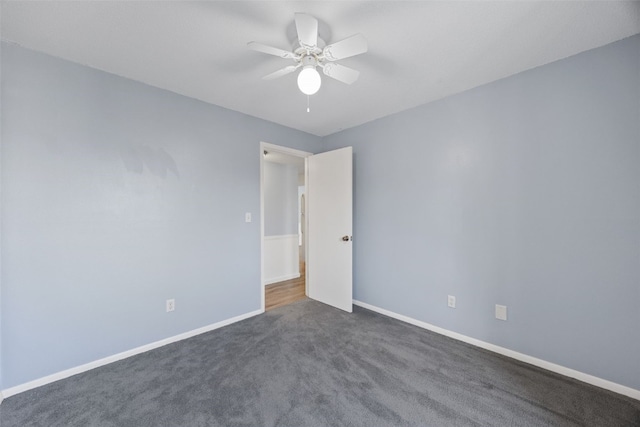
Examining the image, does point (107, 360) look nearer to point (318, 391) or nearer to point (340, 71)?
point (318, 391)

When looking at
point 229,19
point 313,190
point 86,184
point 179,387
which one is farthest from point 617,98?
point 86,184

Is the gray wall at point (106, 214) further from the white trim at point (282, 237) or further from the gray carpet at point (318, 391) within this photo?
the white trim at point (282, 237)

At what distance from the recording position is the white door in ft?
10.5

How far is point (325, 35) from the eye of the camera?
1688mm

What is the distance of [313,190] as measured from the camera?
363cm

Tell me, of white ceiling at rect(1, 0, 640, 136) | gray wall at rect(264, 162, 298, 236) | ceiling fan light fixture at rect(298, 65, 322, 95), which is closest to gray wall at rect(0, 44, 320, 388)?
white ceiling at rect(1, 0, 640, 136)

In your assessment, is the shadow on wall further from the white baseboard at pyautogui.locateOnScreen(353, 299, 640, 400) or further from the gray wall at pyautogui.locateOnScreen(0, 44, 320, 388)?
the white baseboard at pyautogui.locateOnScreen(353, 299, 640, 400)

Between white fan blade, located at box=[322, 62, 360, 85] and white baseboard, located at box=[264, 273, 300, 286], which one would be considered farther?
white baseboard, located at box=[264, 273, 300, 286]

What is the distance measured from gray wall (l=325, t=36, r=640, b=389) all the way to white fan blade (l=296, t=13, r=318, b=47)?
5.63 ft

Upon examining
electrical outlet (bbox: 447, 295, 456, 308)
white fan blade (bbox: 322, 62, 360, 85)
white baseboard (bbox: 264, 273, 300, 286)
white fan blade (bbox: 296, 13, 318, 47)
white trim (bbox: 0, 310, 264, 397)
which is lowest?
white baseboard (bbox: 264, 273, 300, 286)

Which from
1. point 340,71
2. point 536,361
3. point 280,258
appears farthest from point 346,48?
point 280,258

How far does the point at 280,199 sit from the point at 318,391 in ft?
11.7

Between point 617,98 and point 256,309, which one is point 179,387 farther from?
point 617,98

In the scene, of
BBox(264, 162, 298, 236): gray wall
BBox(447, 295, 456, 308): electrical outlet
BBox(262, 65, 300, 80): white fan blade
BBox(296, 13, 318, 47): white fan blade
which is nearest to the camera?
BBox(296, 13, 318, 47): white fan blade
